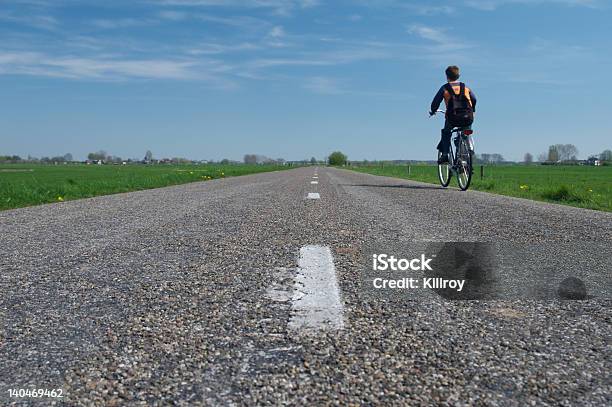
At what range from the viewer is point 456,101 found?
1119 cm

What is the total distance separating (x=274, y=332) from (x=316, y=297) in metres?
0.49

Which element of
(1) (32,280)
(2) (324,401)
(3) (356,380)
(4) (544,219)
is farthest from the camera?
(4) (544,219)

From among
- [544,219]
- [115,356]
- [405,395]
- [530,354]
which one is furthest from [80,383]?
[544,219]

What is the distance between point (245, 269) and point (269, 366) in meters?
1.50

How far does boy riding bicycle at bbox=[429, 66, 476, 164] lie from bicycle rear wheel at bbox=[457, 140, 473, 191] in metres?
0.44

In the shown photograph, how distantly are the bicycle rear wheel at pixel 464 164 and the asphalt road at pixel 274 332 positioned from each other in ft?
24.3

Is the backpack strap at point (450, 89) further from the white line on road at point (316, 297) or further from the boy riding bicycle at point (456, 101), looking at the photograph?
the white line on road at point (316, 297)

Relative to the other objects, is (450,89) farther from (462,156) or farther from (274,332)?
(274,332)

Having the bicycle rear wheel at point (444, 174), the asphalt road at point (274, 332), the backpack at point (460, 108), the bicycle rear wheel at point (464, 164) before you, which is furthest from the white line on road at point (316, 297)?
the bicycle rear wheel at point (444, 174)

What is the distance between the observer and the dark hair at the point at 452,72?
1142 cm

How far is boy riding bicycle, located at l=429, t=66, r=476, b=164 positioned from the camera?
11.2 meters

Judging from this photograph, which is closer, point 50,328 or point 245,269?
point 50,328

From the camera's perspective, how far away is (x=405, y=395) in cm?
151

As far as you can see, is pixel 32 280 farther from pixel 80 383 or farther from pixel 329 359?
pixel 329 359
